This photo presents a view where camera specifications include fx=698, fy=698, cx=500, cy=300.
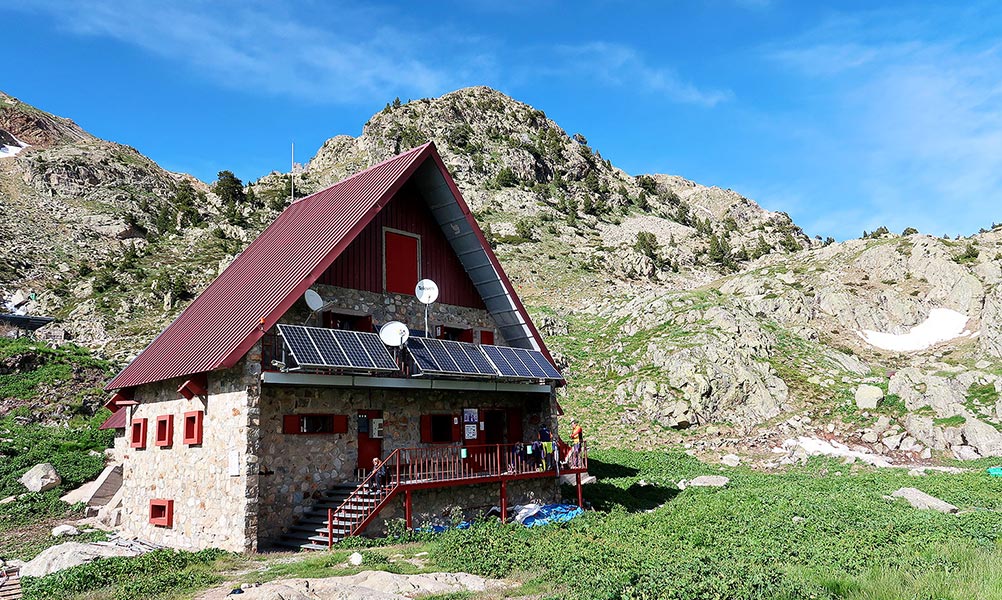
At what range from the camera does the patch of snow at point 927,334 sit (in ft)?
149

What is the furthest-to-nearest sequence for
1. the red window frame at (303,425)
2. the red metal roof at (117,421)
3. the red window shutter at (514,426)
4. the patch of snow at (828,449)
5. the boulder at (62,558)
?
the patch of snow at (828,449) → the red metal roof at (117,421) → the red window shutter at (514,426) → the red window frame at (303,425) → the boulder at (62,558)

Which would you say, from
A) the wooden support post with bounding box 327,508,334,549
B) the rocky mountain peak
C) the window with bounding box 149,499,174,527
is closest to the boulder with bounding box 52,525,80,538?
the window with bounding box 149,499,174,527

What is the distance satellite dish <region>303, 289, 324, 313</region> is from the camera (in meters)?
18.3

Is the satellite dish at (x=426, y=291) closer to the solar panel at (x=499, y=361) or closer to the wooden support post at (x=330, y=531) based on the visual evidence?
the solar panel at (x=499, y=361)

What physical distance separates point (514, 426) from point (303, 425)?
8.22m

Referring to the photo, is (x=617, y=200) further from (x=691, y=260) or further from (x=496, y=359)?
(x=496, y=359)

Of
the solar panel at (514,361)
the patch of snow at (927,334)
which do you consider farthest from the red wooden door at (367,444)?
the patch of snow at (927,334)

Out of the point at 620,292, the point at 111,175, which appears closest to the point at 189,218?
the point at 111,175

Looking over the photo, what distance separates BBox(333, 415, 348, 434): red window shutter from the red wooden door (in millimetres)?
541

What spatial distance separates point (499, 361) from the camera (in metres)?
21.6

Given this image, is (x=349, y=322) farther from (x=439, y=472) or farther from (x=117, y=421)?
(x=117, y=421)

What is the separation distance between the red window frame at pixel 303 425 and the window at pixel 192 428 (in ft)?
6.94

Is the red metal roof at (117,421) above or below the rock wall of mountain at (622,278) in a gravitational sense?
below

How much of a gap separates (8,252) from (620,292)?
2296 inches
